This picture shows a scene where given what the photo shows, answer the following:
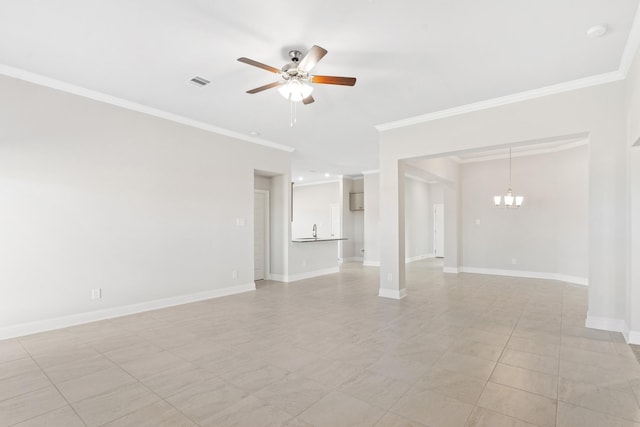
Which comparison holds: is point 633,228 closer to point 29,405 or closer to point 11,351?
point 29,405

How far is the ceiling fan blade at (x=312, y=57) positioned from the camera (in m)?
2.52

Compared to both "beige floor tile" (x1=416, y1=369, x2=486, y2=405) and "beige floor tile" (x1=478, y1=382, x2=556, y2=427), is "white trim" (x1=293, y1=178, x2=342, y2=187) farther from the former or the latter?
"beige floor tile" (x1=478, y1=382, x2=556, y2=427)

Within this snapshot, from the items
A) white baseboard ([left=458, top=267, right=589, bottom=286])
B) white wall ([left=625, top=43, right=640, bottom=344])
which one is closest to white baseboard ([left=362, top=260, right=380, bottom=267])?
white baseboard ([left=458, top=267, right=589, bottom=286])

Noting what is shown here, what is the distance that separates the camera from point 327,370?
2.73 m

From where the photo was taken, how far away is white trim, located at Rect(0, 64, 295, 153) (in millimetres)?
3578

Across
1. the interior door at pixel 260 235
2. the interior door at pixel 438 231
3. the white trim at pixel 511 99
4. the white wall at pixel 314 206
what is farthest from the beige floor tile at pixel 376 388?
the interior door at pixel 438 231

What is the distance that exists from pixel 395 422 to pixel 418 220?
9788mm

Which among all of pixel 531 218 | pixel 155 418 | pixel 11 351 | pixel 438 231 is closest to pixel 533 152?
pixel 531 218

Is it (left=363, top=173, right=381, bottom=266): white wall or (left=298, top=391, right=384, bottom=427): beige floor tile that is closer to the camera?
(left=298, top=391, right=384, bottom=427): beige floor tile

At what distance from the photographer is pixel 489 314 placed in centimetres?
443

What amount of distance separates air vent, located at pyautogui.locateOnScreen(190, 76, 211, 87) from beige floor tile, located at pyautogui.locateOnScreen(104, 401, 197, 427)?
332 cm

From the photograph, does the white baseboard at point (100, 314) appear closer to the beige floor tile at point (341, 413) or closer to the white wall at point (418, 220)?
the beige floor tile at point (341, 413)

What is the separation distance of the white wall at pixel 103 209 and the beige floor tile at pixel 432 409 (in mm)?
3974

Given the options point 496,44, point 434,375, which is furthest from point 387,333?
point 496,44
